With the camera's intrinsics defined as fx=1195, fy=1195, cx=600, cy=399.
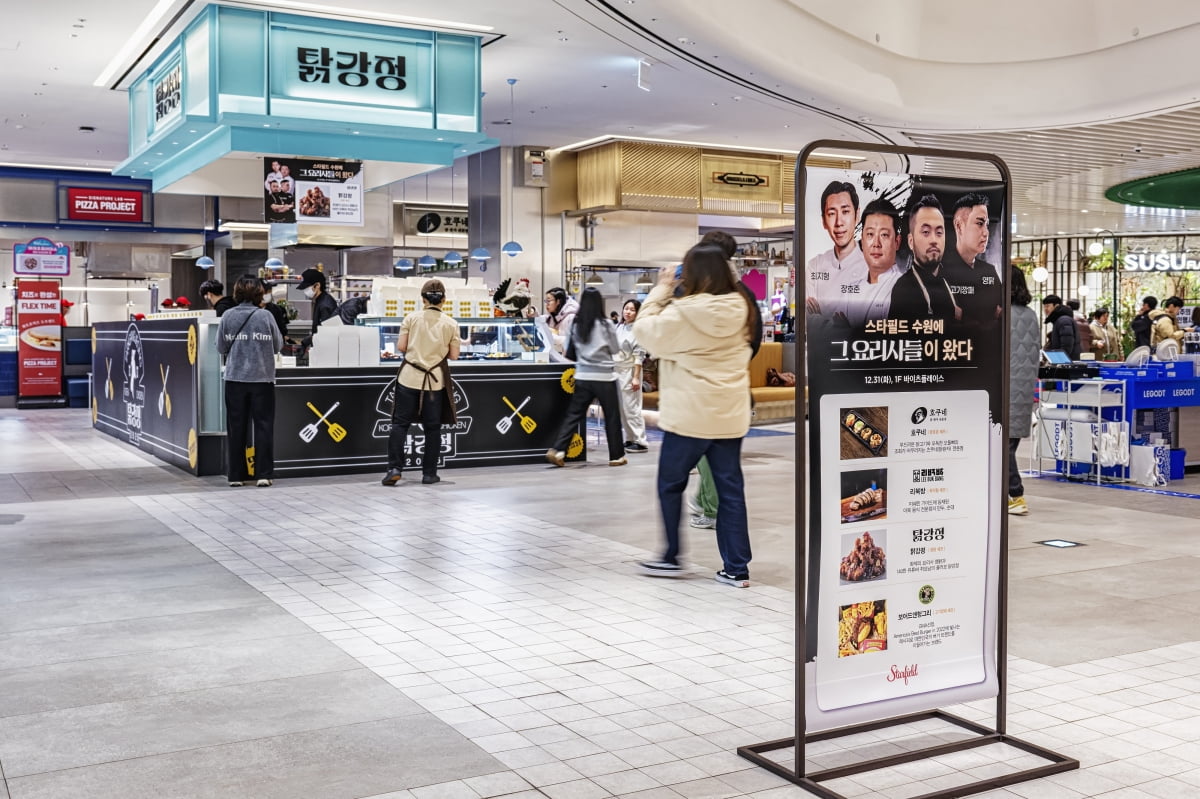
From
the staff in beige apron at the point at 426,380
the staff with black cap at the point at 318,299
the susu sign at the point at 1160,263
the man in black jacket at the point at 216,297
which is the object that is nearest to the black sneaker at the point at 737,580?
the staff in beige apron at the point at 426,380

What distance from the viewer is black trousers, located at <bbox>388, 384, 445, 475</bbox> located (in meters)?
8.98

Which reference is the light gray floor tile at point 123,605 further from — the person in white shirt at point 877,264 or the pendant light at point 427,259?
the pendant light at point 427,259

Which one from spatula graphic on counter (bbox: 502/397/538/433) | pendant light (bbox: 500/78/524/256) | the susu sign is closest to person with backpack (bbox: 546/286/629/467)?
spatula graphic on counter (bbox: 502/397/538/433)

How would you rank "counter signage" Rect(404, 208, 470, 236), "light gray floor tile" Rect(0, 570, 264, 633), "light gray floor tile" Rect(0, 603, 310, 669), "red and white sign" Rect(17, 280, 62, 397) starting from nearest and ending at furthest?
"light gray floor tile" Rect(0, 603, 310, 669) < "light gray floor tile" Rect(0, 570, 264, 633) < "red and white sign" Rect(17, 280, 62, 397) < "counter signage" Rect(404, 208, 470, 236)

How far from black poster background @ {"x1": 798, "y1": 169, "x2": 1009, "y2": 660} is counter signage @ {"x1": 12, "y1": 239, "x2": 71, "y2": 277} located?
19222 millimetres

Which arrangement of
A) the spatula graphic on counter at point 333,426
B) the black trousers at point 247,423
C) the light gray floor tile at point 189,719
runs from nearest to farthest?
1. the light gray floor tile at point 189,719
2. the black trousers at point 247,423
3. the spatula graphic on counter at point 333,426

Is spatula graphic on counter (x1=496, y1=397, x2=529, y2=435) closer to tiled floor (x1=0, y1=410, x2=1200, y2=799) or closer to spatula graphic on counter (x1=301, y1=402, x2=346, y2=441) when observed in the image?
spatula graphic on counter (x1=301, y1=402, x2=346, y2=441)

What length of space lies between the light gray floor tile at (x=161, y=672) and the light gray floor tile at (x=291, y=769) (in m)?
0.66

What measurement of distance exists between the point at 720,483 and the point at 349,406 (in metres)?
4.94

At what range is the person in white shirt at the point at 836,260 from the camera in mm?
3014

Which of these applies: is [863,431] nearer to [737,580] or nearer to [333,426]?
[737,580]

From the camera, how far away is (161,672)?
4117 mm

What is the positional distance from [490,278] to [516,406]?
304 inches

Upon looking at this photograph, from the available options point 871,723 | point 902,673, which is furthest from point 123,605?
point 902,673
